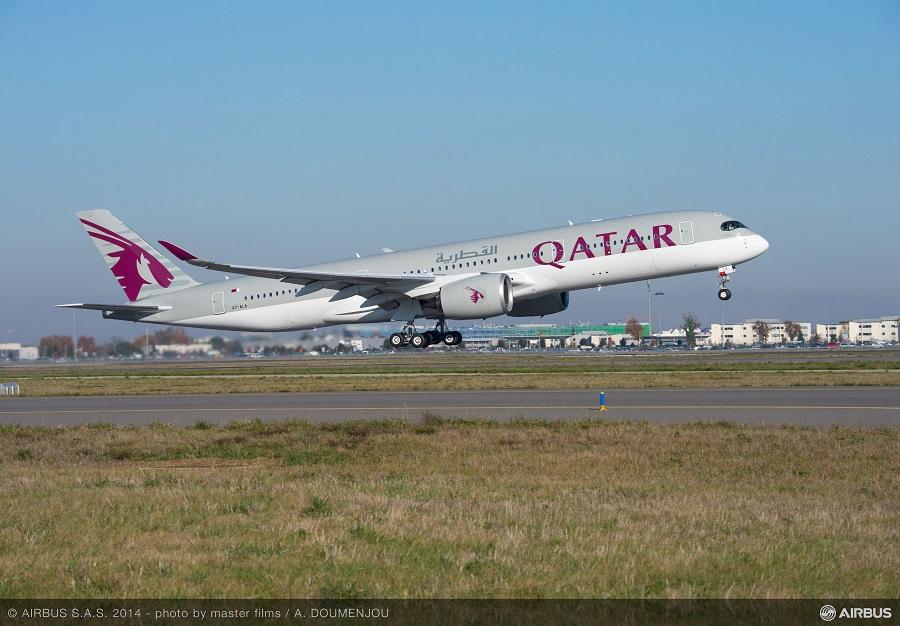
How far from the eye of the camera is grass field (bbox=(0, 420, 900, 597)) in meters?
8.41

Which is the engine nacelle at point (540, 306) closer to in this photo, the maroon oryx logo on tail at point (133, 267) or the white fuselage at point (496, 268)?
the white fuselage at point (496, 268)

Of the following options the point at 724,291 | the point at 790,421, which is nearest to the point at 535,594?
the point at 790,421

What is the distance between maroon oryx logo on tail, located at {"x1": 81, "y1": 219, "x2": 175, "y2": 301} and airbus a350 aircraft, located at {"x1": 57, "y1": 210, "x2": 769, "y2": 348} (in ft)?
0.17

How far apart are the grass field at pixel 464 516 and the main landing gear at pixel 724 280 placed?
22.3m

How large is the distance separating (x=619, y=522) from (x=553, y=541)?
1230mm

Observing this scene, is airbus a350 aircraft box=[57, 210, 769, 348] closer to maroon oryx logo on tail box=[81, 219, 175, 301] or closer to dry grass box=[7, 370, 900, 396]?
maroon oryx logo on tail box=[81, 219, 175, 301]

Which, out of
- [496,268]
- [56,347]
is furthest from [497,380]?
[56,347]

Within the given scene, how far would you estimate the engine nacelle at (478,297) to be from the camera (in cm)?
4112

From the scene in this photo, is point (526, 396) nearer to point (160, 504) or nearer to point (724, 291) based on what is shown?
point (724, 291)

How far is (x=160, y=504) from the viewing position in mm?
12180

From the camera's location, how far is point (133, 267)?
50.4 metres

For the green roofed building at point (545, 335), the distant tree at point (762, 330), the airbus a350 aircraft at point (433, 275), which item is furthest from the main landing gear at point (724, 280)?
the distant tree at point (762, 330)

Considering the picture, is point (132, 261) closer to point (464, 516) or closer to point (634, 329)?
point (464, 516)

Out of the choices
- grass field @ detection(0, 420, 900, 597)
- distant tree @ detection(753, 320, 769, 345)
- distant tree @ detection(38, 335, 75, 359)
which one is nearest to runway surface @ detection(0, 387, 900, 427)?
grass field @ detection(0, 420, 900, 597)
